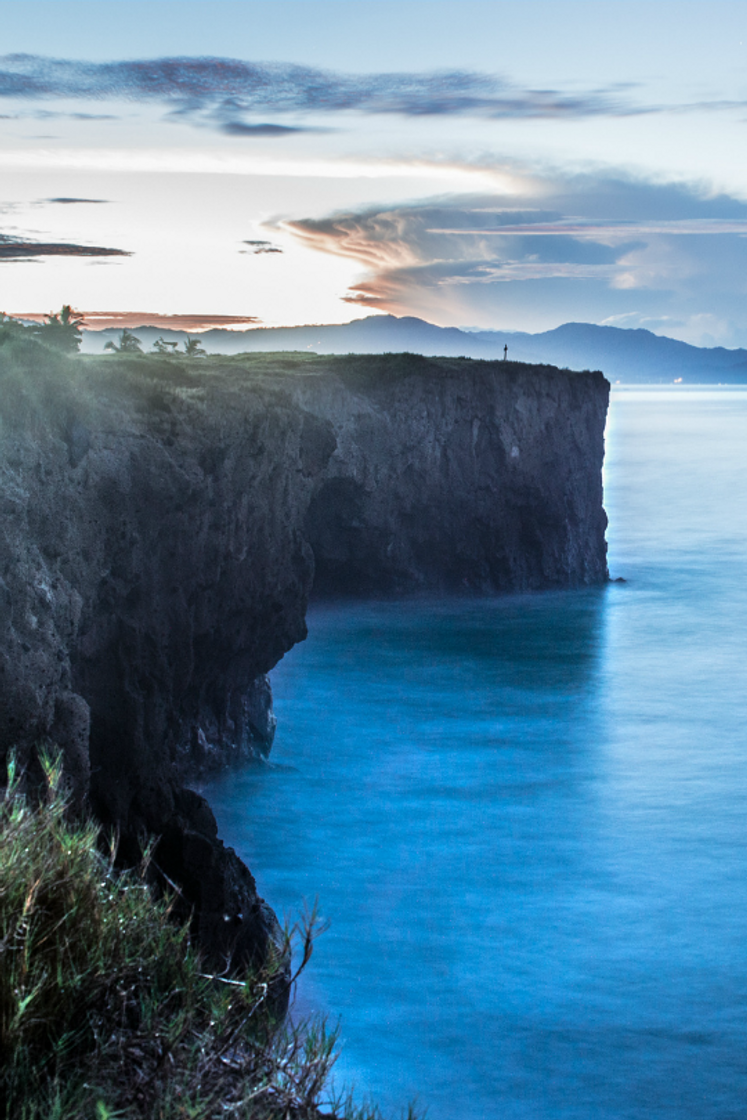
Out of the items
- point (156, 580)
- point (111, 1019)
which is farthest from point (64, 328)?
point (111, 1019)

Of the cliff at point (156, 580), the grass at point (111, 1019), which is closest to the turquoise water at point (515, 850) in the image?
the cliff at point (156, 580)

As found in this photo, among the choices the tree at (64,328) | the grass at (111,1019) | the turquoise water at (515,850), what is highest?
the tree at (64,328)

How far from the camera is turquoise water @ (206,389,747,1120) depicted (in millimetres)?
16266

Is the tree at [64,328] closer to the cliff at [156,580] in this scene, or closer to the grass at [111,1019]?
the cliff at [156,580]

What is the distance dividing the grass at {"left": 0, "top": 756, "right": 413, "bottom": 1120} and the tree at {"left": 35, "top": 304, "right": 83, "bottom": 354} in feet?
161

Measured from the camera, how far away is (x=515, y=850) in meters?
24.2

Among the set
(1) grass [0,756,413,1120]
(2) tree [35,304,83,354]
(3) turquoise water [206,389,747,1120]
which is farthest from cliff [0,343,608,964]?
(2) tree [35,304,83,354]

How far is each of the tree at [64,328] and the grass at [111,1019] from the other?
48.9 meters

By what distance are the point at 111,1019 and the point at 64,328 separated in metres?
62.9

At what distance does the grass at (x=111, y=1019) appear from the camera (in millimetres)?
5652

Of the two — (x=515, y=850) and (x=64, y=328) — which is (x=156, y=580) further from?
(x=64, y=328)

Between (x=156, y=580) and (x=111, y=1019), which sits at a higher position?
(x=156, y=580)

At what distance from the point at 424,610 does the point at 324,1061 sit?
41.4 m

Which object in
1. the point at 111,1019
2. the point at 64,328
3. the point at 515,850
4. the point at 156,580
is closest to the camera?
the point at 111,1019
